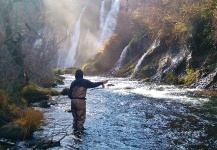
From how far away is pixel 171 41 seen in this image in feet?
96.9

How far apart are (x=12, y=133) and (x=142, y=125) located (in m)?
4.20

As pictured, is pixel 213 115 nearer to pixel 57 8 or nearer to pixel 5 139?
pixel 5 139

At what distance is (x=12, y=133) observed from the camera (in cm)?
771

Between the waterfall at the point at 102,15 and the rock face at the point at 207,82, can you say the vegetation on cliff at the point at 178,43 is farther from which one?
the waterfall at the point at 102,15

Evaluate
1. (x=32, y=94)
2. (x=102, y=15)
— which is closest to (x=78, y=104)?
(x=32, y=94)

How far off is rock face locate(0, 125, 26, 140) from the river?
16.9 inches

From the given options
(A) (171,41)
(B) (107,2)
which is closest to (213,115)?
(A) (171,41)

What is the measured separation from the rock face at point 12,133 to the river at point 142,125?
428mm

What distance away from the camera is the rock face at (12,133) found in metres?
7.68

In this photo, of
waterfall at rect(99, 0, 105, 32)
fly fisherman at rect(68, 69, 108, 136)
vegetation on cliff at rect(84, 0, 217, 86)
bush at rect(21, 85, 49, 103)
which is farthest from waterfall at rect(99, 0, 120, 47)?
fly fisherman at rect(68, 69, 108, 136)

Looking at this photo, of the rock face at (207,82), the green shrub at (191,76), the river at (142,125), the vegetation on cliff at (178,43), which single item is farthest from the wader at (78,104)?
the green shrub at (191,76)

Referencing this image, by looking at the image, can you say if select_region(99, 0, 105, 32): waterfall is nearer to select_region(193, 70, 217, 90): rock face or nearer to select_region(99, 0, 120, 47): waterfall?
select_region(99, 0, 120, 47): waterfall

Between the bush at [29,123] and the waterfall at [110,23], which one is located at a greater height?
the waterfall at [110,23]

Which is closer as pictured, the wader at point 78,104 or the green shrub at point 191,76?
the wader at point 78,104
